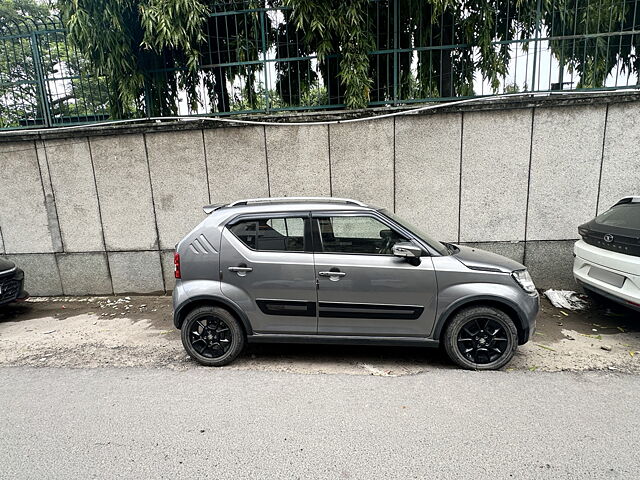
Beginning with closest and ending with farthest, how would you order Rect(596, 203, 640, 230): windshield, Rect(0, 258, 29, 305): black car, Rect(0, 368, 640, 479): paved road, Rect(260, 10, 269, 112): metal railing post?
Rect(0, 368, 640, 479): paved road < Rect(596, 203, 640, 230): windshield < Rect(0, 258, 29, 305): black car < Rect(260, 10, 269, 112): metal railing post

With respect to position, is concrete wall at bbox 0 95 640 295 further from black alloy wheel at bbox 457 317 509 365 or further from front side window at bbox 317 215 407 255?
black alloy wheel at bbox 457 317 509 365

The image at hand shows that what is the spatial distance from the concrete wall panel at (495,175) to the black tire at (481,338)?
8.98 ft

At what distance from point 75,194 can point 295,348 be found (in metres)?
5.06

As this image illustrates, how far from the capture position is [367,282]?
357 centimetres

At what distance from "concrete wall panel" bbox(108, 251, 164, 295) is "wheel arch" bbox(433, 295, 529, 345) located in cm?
498

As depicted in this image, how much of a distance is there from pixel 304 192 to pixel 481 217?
2.96m

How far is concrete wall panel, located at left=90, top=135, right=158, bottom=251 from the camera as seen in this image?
247 inches

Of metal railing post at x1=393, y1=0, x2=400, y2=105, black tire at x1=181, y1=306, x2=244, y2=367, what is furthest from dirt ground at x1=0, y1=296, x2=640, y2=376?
metal railing post at x1=393, y1=0, x2=400, y2=105

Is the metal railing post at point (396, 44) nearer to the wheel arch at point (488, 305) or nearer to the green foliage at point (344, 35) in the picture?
the green foliage at point (344, 35)

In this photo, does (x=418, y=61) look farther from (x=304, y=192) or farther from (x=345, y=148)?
(x=304, y=192)

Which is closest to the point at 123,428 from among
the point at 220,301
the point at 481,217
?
the point at 220,301

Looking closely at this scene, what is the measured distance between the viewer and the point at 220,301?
373 centimetres

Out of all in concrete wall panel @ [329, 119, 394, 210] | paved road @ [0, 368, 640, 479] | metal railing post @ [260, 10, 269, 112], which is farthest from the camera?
metal railing post @ [260, 10, 269, 112]

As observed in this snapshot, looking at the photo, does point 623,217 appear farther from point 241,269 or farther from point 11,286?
point 11,286
